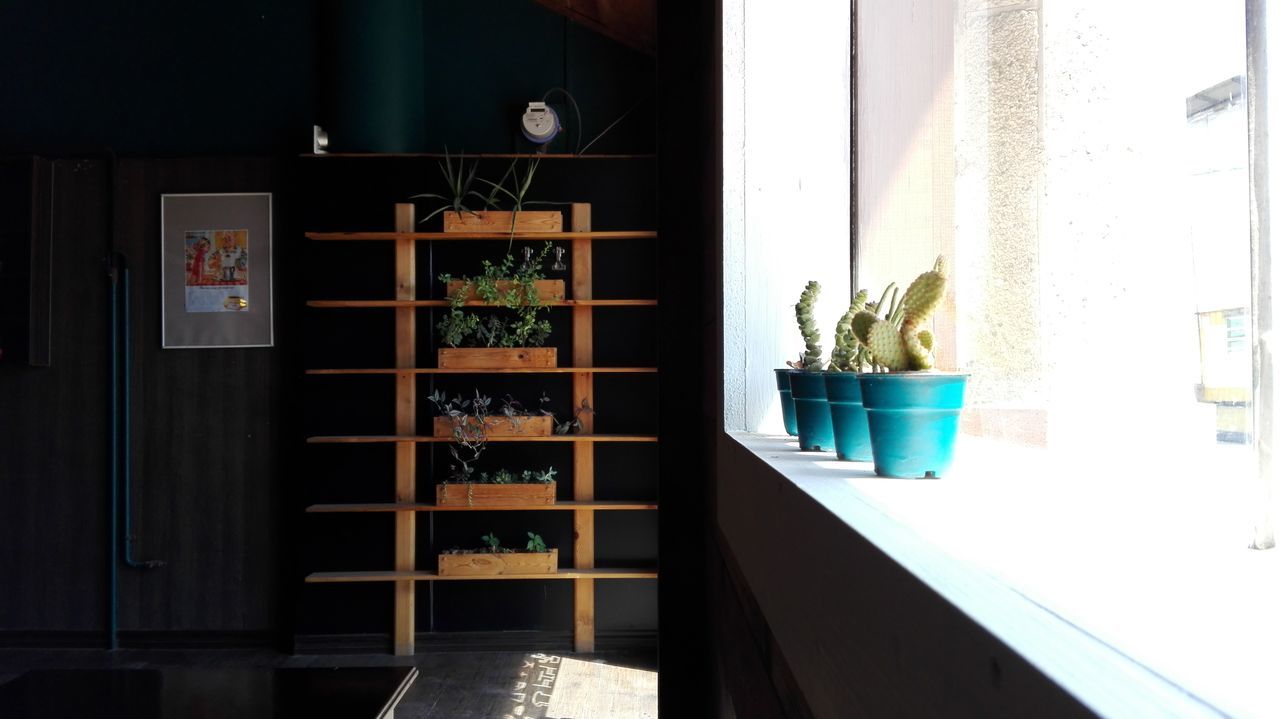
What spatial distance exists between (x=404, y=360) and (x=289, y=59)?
6.65ft

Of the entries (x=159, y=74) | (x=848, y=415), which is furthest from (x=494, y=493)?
(x=848, y=415)

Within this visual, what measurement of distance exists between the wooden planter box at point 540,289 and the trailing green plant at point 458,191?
1.24 ft

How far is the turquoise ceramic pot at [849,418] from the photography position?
95 centimetres

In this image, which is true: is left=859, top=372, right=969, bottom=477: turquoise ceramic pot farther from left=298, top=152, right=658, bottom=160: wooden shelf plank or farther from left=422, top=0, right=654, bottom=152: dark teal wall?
left=422, top=0, right=654, bottom=152: dark teal wall

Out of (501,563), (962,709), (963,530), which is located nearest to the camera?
(962,709)

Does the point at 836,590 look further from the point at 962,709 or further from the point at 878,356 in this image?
the point at 878,356

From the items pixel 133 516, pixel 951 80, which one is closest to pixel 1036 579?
pixel 951 80

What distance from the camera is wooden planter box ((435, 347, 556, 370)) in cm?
481

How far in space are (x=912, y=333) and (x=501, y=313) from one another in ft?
14.2

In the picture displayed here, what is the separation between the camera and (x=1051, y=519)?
0.56 m

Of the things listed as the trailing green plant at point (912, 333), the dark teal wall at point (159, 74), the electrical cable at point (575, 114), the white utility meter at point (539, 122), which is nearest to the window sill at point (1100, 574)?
the trailing green plant at point (912, 333)

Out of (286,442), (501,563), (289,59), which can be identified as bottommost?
(501,563)

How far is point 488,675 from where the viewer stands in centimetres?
454

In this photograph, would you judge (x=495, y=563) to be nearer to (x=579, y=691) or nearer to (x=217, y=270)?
(x=579, y=691)
